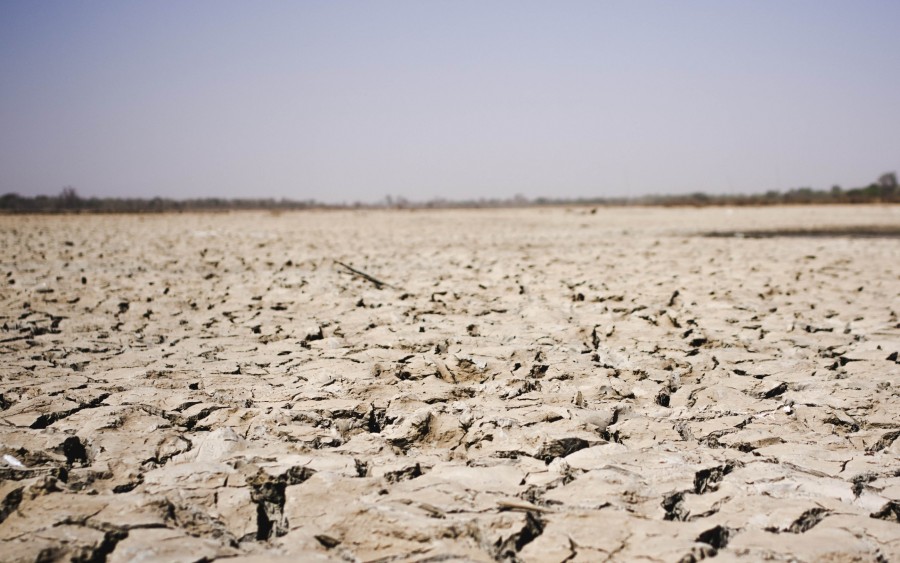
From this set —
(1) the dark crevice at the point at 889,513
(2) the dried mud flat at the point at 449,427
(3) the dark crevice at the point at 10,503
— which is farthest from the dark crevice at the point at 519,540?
(3) the dark crevice at the point at 10,503

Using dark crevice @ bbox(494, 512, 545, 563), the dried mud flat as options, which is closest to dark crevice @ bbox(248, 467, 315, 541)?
the dried mud flat

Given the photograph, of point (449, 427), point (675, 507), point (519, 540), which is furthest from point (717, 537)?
point (449, 427)

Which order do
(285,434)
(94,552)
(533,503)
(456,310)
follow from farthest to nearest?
(456,310) → (285,434) → (533,503) → (94,552)

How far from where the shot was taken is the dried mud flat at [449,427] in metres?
1.21

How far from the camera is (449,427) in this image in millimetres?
1812

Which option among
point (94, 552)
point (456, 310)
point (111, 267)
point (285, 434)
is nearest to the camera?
point (94, 552)

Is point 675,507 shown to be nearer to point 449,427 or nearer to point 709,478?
point 709,478

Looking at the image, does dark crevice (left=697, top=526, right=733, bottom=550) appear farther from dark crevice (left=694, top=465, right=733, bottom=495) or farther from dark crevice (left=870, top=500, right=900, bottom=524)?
dark crevice (left=870, top=500, right=900, bottom=524)

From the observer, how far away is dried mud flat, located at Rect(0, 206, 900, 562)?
121 cm

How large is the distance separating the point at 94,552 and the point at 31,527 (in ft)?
0.68

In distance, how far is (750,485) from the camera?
1.43m

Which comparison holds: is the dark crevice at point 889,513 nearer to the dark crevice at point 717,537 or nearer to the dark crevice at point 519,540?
the dark crevice at point 717,537

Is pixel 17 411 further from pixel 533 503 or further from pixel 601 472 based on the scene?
pixel 601 472

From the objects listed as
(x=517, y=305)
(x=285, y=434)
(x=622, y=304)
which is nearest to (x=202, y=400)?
(x=285, y=434)
